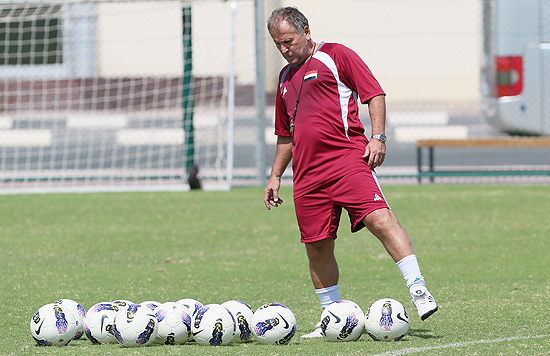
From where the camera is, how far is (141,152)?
63.0ft

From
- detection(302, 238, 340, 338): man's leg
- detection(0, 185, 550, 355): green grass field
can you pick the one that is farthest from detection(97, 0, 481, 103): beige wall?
detection(302, 238, 340, 338): man's leg

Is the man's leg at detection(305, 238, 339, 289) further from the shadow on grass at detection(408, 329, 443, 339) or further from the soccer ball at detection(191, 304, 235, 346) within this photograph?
the soccer ball at detection(191, 304, 235, 346)

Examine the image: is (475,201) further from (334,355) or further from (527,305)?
(334,355)

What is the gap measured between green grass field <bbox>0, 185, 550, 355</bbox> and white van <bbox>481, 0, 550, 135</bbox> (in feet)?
7.11

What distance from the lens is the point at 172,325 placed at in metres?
5.43

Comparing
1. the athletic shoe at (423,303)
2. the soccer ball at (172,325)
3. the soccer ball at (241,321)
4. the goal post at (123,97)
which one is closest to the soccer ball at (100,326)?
the soccer ball at (172,325)

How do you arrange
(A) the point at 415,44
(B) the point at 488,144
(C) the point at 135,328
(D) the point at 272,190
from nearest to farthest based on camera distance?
(C) the point at 135,328 → (D) the point at 272,190 → (B) the point at 488,144 → (A) the point at 415,44

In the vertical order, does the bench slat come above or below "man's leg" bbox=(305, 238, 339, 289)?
above

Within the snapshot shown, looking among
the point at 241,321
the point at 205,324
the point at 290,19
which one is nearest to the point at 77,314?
the point at 205,324

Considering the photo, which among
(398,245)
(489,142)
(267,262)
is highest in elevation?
(489,142)

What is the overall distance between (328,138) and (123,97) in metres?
17.3

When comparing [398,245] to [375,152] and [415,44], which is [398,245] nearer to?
[375,152]

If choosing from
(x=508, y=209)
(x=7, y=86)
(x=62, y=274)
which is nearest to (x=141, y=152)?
(x=7, y=86)

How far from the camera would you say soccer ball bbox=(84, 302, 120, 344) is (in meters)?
5.46
